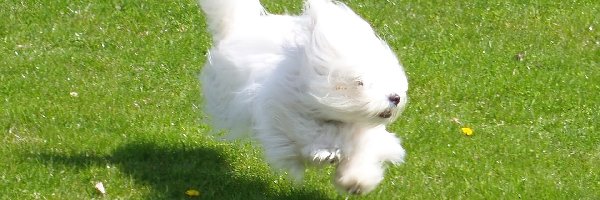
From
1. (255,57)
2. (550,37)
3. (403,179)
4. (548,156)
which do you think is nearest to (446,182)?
(403,179)

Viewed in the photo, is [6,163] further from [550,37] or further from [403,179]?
[550,37]

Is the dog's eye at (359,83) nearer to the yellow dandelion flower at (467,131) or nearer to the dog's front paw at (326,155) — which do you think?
the dog's front paw at (326,155)

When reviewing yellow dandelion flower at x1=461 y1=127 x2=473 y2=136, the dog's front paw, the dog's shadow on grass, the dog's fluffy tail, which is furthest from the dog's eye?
yellow dandelion flower at x1=461 y1=127 x2=473 y2=136

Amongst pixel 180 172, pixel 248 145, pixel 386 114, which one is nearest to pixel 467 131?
pixel 248 145

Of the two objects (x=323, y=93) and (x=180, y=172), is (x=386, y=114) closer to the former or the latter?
(x=323, y=93)

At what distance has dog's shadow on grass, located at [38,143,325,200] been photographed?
795 cm

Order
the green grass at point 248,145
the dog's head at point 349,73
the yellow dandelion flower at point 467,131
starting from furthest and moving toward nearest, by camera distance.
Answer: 1. the yellow dandelion flower at point 467,131
2. the green grass at point 248,145
3. the dog's head at point 349,73

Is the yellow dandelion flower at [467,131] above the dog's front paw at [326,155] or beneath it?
beneath

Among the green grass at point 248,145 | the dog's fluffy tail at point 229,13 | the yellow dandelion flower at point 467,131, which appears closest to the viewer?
the green grass at point 248,145

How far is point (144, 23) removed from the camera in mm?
11898

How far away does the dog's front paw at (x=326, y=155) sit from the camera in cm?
700

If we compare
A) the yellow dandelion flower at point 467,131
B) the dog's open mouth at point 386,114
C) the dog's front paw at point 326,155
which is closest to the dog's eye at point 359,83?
the dog's open mouth at point 386,114

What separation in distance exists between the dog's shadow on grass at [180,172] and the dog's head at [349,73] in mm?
1283

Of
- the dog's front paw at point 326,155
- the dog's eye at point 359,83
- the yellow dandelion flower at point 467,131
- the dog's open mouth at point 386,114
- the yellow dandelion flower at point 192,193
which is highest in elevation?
the dog's eye at point 359,83
